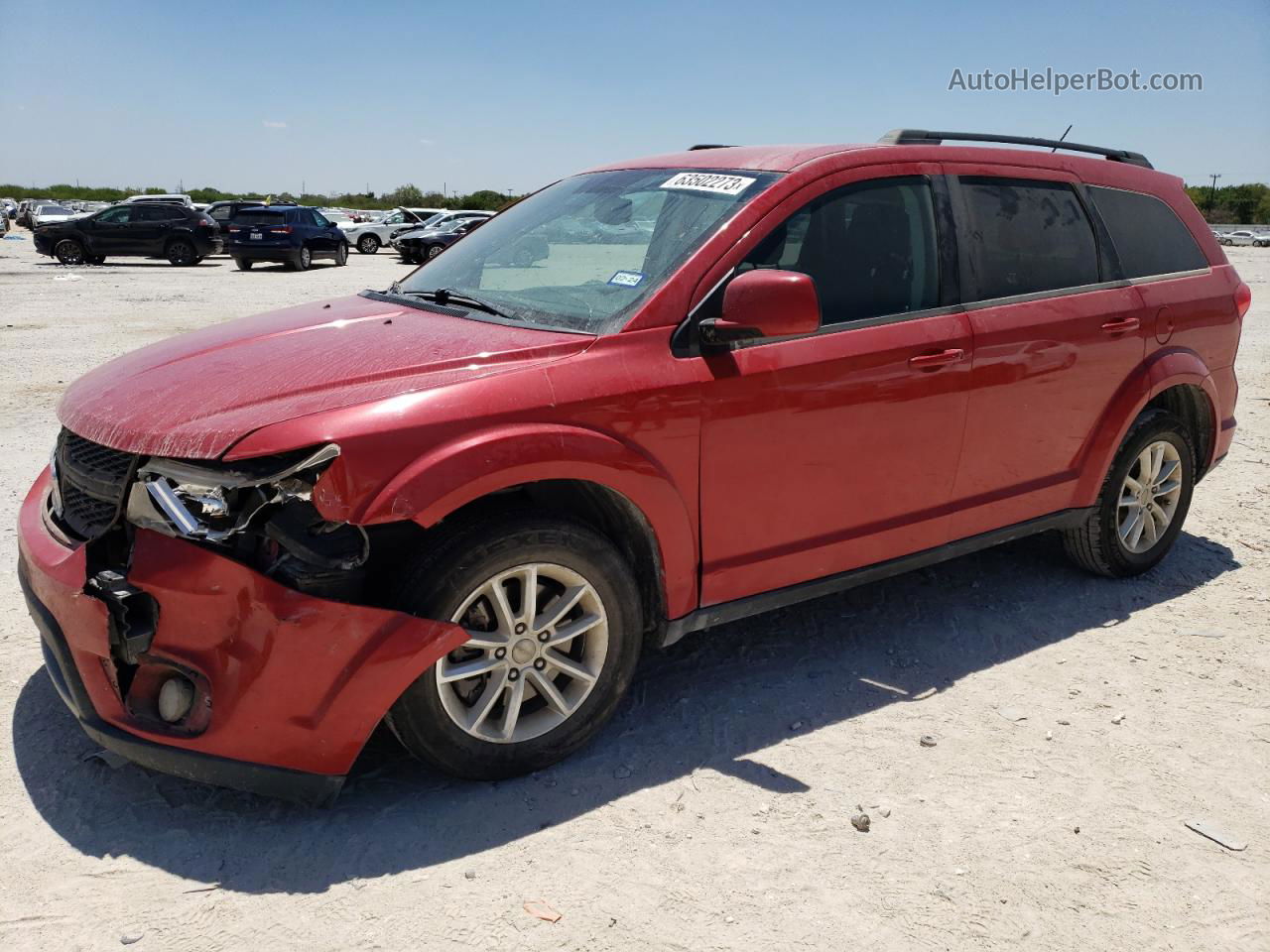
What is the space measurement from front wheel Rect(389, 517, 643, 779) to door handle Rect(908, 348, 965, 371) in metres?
1.31

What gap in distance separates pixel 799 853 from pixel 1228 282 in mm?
3738

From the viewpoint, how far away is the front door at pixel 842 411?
10.6ft

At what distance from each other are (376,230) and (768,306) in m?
33.3

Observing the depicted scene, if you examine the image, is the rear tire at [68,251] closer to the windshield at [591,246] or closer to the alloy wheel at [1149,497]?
the windshield at [591,246]

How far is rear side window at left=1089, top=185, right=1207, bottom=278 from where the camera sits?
446cm

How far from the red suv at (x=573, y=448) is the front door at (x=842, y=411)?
0.04 ft

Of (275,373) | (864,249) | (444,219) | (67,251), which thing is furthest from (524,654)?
(444,219)

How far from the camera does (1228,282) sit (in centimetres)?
488

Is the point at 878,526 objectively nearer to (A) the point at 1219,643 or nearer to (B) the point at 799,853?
(B) the point at 799,853

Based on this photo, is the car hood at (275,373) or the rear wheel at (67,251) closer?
the car hood at (275,373)

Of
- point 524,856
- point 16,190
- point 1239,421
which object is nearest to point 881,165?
point 524,856

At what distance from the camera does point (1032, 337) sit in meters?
3.93

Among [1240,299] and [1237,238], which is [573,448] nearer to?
[1240,299]

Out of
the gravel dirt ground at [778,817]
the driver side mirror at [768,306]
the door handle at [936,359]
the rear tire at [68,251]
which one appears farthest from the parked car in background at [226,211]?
the driver side mirror at [768,306]
